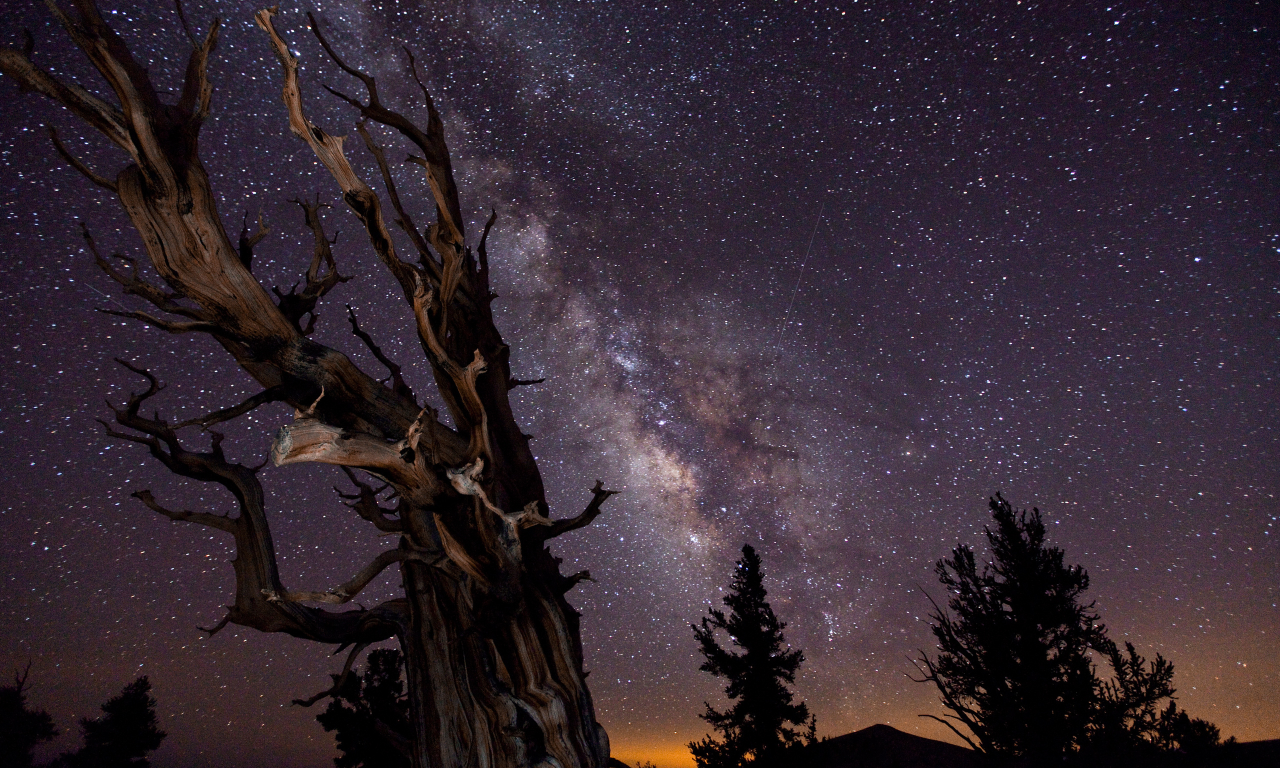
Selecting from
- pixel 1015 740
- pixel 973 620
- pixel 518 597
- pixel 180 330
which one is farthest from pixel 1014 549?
pixel 180 330

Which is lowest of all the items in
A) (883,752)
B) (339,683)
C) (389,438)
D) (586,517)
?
(883,752)

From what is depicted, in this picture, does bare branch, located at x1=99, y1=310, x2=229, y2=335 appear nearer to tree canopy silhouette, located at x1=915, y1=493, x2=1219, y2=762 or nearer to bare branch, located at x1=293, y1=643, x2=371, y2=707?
bare branch, located at x1=293, y1=643, x2=371, y2=707

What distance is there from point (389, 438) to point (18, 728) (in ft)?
119

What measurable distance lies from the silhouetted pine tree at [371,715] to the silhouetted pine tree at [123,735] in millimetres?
17524

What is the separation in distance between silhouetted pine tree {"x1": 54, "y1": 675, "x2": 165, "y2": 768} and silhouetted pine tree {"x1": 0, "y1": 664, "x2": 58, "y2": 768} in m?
1.38

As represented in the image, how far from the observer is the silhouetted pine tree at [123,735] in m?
24.2

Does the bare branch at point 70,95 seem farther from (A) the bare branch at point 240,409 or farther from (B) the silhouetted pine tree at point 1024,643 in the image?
(B) the silhouetted pine tree at point 1024,643

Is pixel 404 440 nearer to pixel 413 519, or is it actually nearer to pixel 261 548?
pixel 413 519

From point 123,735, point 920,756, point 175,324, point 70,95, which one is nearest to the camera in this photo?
point 70,95

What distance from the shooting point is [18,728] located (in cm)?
2466

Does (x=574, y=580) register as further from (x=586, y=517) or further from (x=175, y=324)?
(x=175, y=324)

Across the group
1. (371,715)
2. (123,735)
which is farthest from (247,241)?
(123,735)

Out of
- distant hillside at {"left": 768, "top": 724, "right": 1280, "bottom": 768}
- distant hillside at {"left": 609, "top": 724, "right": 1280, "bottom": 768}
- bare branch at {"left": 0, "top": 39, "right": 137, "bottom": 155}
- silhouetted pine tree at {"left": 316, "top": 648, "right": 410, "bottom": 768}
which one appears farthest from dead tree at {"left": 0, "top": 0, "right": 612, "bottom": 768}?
distant hillside at {"left": 768, "top": 724, "right": 1280, "bottom": 768}

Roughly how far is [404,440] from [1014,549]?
19747 mm
